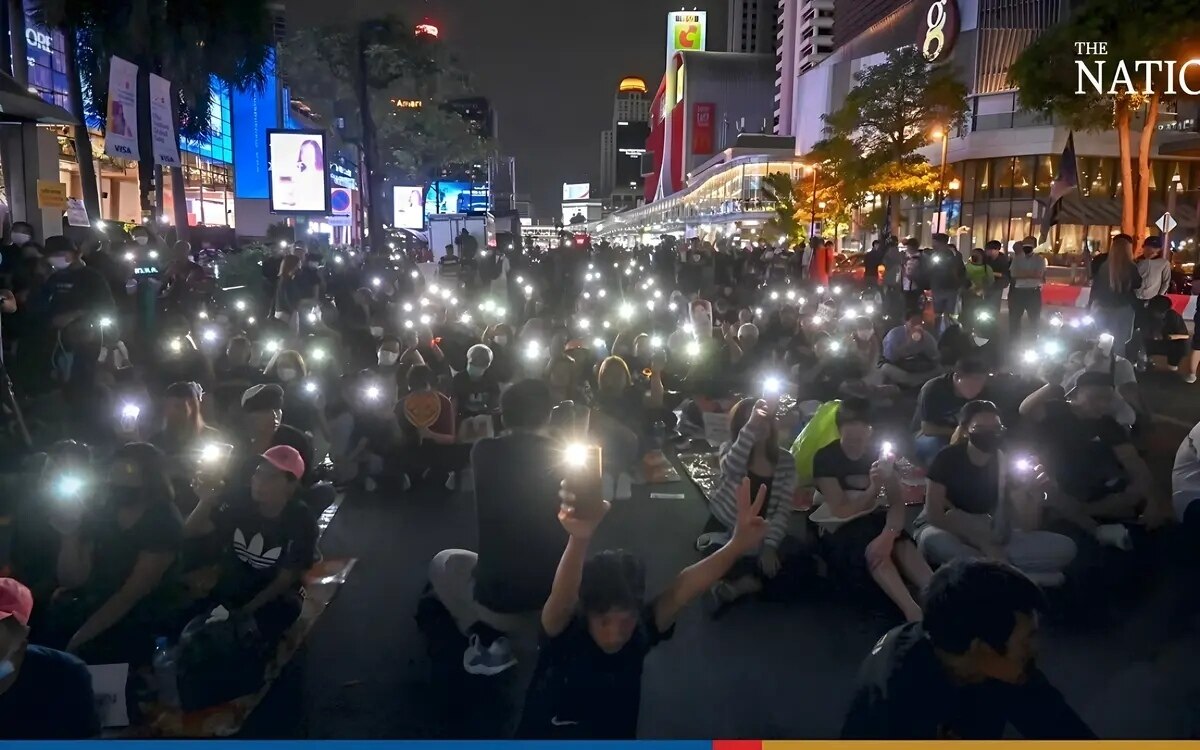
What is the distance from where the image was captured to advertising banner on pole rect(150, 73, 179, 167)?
13.1 meters

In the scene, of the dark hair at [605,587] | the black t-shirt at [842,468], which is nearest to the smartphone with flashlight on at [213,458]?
the dark hair at [605,587]

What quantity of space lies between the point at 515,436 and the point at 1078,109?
2666 centimetres

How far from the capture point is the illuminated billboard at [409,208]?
1869 inches

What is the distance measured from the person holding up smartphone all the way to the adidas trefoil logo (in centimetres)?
194

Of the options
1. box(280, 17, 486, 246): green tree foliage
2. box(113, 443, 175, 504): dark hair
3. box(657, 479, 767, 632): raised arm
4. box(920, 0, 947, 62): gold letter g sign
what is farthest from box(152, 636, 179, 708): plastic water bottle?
box(920, 0, 947, 62): gold letter g sign

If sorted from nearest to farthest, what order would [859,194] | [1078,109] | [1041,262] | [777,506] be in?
[777,506]
[1041,262]
[1078,109]
[859,194]

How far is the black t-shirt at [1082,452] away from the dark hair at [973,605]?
13.1ft

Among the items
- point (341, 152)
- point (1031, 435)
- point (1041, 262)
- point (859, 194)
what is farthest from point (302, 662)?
point (341, 152)

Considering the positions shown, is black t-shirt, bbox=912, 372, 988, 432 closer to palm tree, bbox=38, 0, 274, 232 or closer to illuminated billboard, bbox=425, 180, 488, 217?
palm tree, bbox=38, 0, 274, 232

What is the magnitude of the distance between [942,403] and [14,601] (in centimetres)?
662

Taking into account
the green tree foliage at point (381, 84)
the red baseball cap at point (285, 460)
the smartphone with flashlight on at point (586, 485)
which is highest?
the green tree foliage at point (381, 84)

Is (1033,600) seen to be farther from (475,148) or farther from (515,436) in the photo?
(475,148)

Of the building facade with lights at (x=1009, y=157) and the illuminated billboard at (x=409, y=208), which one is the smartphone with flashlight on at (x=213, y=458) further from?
the illuminated billboard at (x=409, y=208)

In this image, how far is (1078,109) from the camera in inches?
1047
